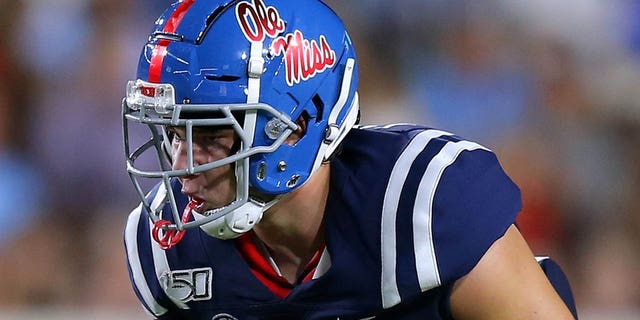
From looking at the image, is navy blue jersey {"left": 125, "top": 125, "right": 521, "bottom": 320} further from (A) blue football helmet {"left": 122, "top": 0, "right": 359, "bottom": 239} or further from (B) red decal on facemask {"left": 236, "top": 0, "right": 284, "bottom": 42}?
(B) red decal on facemask {"left": 236, "top": 0, "right": 284, "bottom": 42}

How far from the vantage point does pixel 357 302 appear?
117cm

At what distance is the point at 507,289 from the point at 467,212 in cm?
10

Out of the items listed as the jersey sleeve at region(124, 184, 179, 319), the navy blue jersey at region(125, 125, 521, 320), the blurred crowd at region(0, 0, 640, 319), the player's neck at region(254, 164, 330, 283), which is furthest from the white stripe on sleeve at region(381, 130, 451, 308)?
the blurred crowd at region(0, 0, 640, 319)

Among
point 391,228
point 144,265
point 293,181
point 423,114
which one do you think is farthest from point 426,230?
point 423,114

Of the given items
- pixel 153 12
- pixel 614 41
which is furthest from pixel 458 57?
pixel 153 12

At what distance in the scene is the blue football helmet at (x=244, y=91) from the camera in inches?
42.8

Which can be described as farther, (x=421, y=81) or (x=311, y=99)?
(x=421, y=81)

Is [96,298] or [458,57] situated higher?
[458,57]

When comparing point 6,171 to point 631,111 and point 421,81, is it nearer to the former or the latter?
point 421,81

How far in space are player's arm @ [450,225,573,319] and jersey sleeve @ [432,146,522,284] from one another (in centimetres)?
2

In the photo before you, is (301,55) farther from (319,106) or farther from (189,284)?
(189,284)

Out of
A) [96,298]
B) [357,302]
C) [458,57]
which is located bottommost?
[96,298]

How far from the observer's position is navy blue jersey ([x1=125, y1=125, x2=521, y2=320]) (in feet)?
3.65

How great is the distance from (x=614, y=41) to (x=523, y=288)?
1.15 meters
